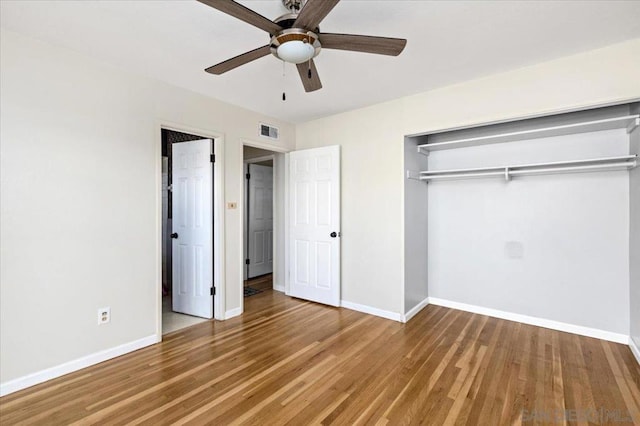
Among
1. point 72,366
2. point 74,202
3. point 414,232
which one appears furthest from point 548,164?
point 72,366

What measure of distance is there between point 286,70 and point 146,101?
1.35m

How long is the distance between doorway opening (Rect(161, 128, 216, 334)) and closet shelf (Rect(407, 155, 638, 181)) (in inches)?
92.2

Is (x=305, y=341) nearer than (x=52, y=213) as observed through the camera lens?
No

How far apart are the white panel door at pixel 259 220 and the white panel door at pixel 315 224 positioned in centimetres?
138

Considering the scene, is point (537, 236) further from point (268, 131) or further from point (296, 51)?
point (268, 131)

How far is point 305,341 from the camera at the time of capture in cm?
305

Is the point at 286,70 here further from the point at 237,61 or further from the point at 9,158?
the point at 9,158

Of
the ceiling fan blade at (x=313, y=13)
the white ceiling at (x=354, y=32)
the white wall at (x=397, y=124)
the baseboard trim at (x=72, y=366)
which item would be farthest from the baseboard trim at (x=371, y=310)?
the ceiling fan blade at (x=313, y=13)

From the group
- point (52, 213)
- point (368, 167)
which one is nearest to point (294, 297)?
point (368, 167)

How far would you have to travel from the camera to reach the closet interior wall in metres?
2.98

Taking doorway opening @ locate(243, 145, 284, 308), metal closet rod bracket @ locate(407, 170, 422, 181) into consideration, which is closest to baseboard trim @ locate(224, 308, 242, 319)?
doorway opening @ locate(243, 145, 284, 308)

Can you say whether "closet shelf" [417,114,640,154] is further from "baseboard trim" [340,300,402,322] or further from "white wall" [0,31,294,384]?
"white wall" [0,31,294,384]

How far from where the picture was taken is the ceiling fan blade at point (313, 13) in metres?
1.42

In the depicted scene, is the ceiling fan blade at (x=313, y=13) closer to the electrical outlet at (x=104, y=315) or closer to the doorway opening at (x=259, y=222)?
the electrical outlet at (x=104, y=315)
